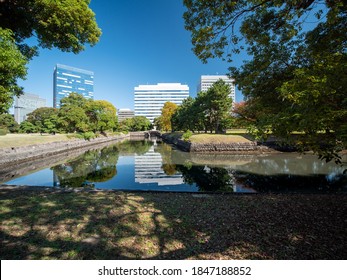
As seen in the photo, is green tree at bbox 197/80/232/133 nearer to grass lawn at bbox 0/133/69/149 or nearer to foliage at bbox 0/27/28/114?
grass lawn at bbox 0/133/69/149

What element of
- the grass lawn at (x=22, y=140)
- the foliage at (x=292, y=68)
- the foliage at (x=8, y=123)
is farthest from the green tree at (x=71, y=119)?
the foliage at (x=292, y=68)

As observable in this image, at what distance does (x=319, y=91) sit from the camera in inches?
114

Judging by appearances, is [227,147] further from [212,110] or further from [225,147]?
[212,110]

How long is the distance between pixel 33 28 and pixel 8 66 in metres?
2.55

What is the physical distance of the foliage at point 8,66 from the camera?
199 inches

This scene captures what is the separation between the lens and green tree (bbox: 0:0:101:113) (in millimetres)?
5356

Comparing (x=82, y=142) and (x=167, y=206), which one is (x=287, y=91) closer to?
(x=167, y=206)

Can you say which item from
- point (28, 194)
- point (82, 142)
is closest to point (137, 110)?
point (82, 142)

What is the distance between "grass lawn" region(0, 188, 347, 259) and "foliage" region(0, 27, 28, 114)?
10.2 ft

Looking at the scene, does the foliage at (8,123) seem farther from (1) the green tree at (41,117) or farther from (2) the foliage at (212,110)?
(2) the foliage at (212,110)

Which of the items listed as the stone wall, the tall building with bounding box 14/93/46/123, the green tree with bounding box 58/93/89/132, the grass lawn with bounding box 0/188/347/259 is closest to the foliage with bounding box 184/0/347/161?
the grass lawn with bounding box 0/188/347/259

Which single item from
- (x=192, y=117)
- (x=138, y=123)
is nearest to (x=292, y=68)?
(x=192, y=117)

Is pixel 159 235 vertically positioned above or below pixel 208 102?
below

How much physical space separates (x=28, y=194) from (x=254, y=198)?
23.5 feet
